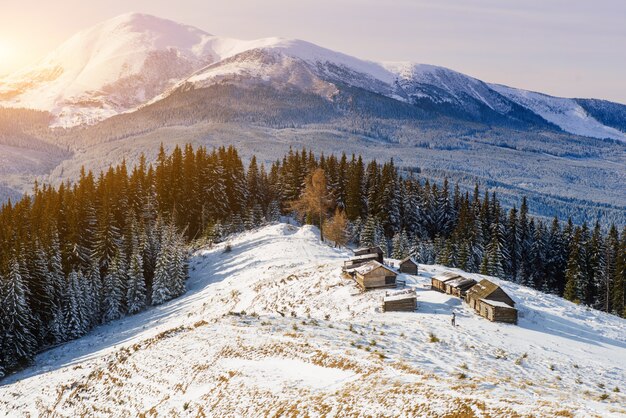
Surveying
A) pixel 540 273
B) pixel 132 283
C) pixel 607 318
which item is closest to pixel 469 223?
pixel 540 273

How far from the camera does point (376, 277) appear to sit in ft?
168

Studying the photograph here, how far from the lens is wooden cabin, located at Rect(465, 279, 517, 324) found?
143 ft

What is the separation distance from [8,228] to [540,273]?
83.7 m

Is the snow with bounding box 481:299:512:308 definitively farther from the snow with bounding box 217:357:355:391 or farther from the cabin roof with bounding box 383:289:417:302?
the snow with bounding box 217:357:355:391

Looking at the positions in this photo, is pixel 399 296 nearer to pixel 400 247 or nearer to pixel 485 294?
pixel 485 294

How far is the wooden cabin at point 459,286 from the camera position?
49.7 meters

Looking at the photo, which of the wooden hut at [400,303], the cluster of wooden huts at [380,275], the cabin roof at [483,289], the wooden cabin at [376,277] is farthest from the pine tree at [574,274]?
the wooden hut at [400,303]

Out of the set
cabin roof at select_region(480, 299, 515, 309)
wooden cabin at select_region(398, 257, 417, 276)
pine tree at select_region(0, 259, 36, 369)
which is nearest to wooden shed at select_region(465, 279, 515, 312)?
cabin roof at select_region(480, 299, 515, 309)

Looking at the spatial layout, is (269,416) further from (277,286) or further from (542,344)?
(277,286)

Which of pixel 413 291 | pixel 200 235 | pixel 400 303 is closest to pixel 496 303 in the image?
pixel 413 291

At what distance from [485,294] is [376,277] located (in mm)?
10113

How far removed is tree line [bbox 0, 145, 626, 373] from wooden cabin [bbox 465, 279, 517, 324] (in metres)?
32.0

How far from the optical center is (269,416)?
25484 mm

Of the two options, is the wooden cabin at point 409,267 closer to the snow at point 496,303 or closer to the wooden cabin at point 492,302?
the wooden cabin at point 492,302
